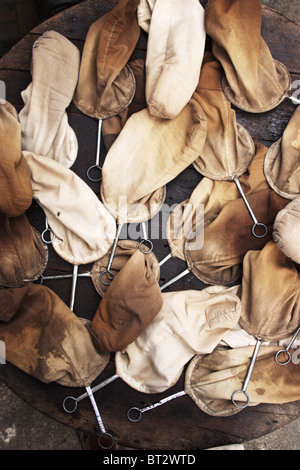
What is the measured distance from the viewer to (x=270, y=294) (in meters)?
0.96

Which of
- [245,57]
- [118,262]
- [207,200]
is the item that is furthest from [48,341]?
[245,57]

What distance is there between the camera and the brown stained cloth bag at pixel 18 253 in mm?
993

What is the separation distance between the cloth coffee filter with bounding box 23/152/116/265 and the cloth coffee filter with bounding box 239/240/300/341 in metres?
0.36

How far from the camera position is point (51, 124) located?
1.01 metres

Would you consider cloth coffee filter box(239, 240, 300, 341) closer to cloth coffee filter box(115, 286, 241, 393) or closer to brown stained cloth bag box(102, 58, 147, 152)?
cloth coffee filter box(115, 286, 241, 393)

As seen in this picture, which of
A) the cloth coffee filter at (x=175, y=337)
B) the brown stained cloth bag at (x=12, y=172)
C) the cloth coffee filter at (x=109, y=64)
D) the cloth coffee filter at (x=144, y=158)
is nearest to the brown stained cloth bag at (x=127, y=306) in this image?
the cloth coffee filter at (x=175, y=337)

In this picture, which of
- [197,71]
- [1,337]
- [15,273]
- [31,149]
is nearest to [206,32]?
[197,71]

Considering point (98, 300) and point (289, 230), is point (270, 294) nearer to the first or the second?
point (289, 230)

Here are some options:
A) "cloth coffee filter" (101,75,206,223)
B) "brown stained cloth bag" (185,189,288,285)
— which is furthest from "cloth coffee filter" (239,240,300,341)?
"cloth coffee filter" (101,75,206,223)

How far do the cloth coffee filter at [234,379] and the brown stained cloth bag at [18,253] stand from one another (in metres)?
0.47

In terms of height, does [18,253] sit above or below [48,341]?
above

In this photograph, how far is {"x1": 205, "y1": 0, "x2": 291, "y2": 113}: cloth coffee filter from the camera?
0.96m

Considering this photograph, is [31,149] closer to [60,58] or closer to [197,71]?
[60,58]

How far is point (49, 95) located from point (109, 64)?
17 centimetres
